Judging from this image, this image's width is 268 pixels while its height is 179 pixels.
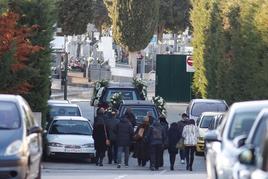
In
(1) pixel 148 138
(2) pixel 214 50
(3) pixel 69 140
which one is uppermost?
(2) pixel 214 50

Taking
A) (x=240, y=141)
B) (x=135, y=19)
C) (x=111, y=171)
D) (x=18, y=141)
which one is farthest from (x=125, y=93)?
(x=135, y=19)

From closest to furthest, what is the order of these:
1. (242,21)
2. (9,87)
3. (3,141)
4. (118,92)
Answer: (3,141)
(9,87)
(242,21)
(118,92)

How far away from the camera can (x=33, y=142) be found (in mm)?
15695

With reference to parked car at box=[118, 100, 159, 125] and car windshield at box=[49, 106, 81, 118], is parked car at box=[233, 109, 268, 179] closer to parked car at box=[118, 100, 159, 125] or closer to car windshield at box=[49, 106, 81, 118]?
parked car at box=[118, 100, 159, 125]

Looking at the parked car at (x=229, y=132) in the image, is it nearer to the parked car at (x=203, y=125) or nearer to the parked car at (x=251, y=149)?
the parked car at (x=251, y=149)

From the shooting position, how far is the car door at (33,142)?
604 inches

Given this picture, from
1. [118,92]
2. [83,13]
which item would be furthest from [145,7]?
[118,92]

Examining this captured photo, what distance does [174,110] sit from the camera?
5403 cm

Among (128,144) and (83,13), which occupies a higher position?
(83,13)

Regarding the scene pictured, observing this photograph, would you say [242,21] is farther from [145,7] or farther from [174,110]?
[145,7]

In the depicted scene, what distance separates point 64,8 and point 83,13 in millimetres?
1292

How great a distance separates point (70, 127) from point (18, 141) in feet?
51.0

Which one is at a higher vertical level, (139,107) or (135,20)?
(135,20)

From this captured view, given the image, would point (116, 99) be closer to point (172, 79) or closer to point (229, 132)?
point (172, 79)
